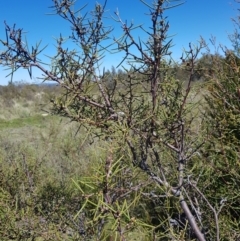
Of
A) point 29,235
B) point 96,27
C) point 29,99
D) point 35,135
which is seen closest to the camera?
point 96,27

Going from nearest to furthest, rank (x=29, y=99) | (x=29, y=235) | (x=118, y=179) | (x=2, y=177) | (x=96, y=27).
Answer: (x=118, y=179) → (x=96, y=27) → (x=29, y=235) → (x=2, y=177) → (x=29, y=99)

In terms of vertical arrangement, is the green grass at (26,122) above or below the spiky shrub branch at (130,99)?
below

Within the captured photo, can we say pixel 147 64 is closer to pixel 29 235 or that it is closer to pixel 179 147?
pixel 179 147

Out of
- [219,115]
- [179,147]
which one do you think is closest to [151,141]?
[179,147]

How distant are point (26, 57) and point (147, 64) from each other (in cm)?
41

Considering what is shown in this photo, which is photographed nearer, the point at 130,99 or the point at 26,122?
the point at 130,99

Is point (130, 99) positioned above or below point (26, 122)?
above

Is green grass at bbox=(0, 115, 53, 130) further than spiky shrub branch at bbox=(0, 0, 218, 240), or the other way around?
green grass at bbox=(0, 115, 53, 130)

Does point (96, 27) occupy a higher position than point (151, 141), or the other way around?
point (96, 27)

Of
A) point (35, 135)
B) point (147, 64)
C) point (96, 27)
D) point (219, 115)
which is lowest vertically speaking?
point (35, 135)

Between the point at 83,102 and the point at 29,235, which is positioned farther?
the point at 29,235

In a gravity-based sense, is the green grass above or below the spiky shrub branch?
below

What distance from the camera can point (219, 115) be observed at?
284 cm

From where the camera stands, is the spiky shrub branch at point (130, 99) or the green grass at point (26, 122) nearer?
the spiky shrub branch at point (130, 99)
